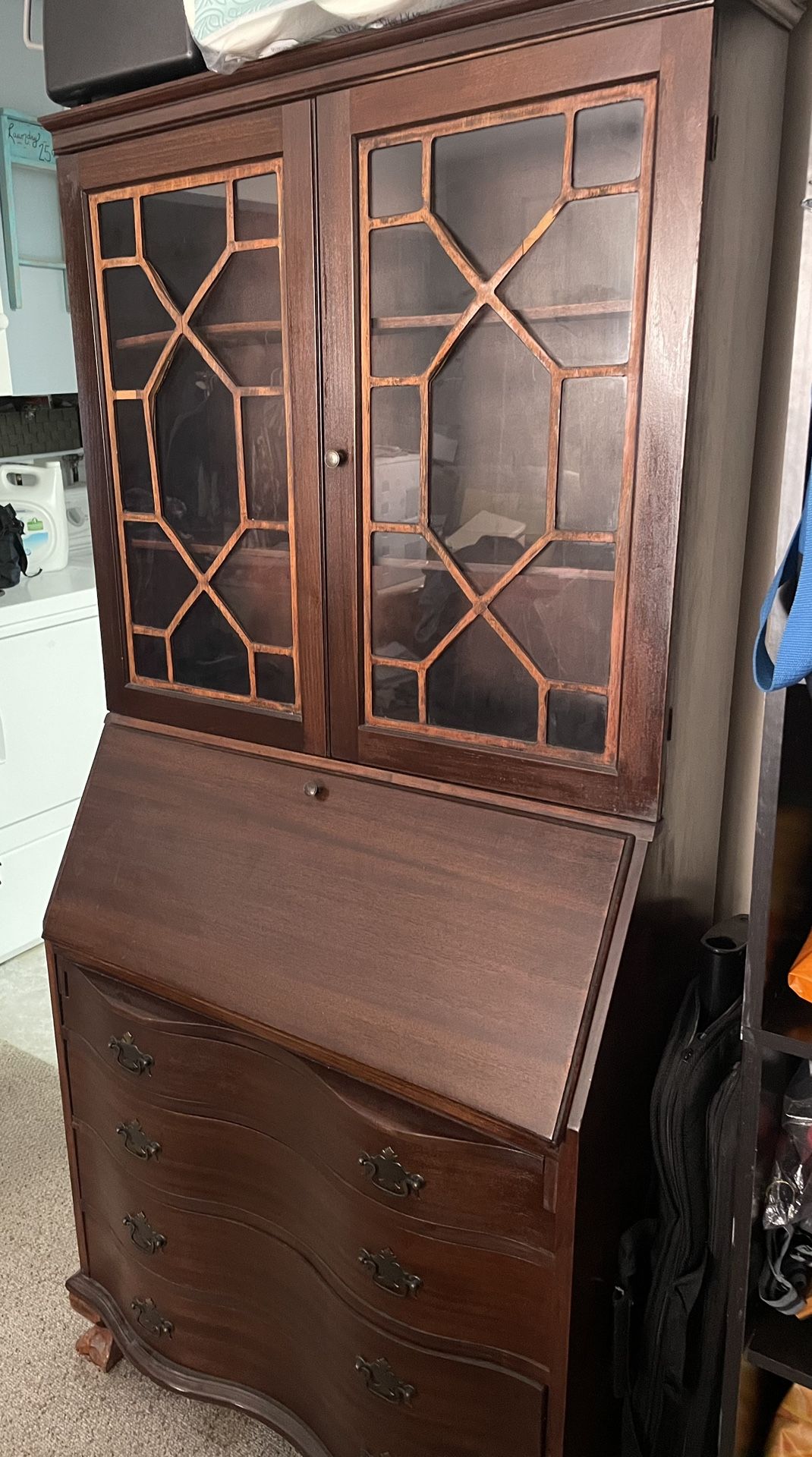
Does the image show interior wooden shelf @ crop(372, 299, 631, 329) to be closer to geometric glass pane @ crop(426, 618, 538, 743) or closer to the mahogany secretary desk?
the mahogany secretary desk

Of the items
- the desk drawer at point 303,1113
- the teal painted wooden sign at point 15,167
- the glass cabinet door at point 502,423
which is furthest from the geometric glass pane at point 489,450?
the teal painted wooden sign at point 15,167

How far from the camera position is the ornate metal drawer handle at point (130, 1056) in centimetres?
152

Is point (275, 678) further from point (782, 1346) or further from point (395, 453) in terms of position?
point (782, 1346)

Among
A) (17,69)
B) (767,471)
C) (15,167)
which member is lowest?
(767,471)

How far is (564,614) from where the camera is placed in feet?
3.74

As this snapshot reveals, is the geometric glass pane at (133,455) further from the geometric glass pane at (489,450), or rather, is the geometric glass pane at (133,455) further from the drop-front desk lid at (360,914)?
the geometric glass pane at (489,450)

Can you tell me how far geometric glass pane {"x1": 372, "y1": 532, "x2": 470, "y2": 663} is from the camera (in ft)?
4.00

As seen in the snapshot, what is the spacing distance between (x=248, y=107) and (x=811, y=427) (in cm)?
76

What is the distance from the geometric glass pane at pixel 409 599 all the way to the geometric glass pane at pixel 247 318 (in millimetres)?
261

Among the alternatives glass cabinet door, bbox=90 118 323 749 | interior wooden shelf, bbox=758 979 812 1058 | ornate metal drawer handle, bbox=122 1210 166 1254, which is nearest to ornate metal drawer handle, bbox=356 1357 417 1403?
ornate metal drawer handle, bbox=122 1210 166 1254

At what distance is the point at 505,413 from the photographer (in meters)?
1.13

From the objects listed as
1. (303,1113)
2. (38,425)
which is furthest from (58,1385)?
(38,425)

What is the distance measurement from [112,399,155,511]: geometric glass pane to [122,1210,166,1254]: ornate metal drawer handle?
41.0 inches

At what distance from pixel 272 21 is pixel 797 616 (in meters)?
0.83
